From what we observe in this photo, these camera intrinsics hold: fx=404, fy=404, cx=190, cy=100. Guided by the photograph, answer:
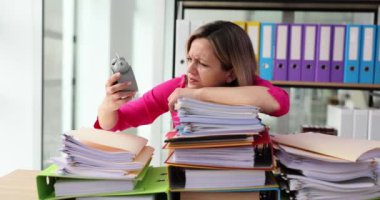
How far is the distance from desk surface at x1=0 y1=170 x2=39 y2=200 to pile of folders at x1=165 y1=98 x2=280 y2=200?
18.3 inches

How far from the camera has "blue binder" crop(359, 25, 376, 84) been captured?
90.8 inches

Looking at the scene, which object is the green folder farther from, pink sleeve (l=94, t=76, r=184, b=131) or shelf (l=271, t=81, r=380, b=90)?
shelf (l=271, t=81, r=380, b=90)

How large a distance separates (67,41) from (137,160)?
7.90ft

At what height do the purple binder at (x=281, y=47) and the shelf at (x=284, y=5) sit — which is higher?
the shelf at (x=284, y=5)

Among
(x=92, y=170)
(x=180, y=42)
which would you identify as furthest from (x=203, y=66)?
(x=180, y=42)

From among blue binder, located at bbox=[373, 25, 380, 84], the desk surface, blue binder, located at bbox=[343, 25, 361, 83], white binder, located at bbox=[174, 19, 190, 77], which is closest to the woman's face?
the desk surface

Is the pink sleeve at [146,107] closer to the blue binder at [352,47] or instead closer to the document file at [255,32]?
the document file at [255,32]

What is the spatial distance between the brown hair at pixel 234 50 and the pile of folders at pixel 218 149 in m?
0.30

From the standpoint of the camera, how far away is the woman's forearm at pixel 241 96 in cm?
98

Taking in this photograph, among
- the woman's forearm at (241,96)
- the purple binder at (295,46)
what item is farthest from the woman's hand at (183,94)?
the purple binder at (295,46)

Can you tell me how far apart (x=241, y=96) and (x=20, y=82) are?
5.86ft

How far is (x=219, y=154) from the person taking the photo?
0.87 m

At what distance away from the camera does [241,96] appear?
3.26 ft

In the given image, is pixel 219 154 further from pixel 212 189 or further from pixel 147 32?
pixel 147 32
